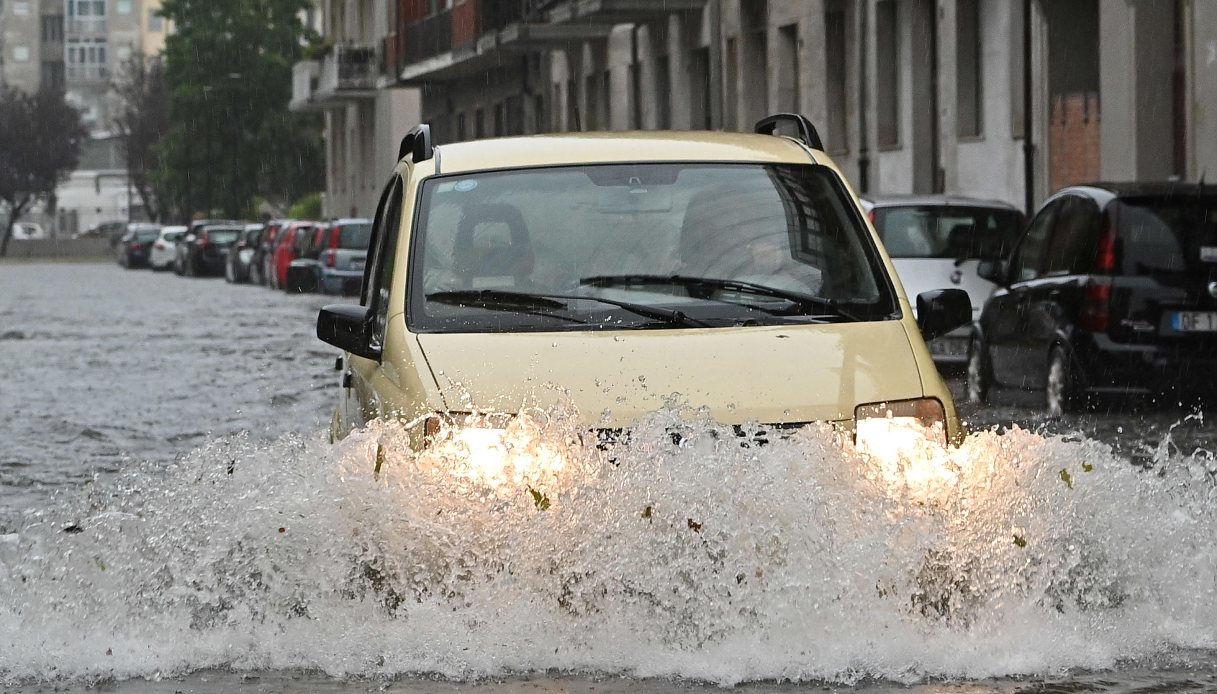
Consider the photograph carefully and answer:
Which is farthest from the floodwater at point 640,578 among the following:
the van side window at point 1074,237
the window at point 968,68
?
the window at point 968,68

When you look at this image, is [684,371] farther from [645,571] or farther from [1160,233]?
[1160,233]

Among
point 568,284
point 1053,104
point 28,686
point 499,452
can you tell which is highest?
point 1053,104

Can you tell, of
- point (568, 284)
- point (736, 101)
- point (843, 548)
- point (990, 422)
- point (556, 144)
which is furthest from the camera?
point (736, 101)

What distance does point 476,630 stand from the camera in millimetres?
5871

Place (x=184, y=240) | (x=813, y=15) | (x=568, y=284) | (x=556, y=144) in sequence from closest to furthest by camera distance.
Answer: (x=568, y=284) < (x=556, y=144) < (x=813, y=15) < (x=184, y=240)

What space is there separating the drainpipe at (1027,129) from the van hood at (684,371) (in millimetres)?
21326

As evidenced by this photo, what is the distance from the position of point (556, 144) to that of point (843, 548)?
230cm

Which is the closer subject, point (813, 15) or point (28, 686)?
point (28, 686)

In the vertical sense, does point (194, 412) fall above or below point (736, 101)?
below

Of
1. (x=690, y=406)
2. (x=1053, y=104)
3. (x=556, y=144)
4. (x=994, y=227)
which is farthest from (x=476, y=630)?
(x=1053, y=104)

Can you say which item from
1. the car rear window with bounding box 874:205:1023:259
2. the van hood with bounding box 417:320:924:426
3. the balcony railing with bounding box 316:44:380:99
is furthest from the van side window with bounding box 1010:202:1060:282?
the balcony railing with bounding box 316:44:380:99

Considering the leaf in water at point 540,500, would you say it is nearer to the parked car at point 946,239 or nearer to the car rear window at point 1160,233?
the car rear window at point 1160,233

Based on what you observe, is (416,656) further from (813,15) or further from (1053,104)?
(813,15)

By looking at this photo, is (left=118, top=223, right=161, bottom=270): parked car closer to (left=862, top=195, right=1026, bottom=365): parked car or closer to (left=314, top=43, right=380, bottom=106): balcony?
(left=314, top=43, right=380, bottom=106): balcony
